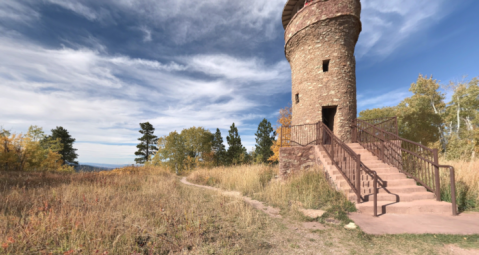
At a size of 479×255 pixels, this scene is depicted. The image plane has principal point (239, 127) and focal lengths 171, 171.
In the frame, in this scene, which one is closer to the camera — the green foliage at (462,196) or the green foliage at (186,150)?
the green foliage at (462,196)

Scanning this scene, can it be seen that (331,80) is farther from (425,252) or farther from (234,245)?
(234,245)

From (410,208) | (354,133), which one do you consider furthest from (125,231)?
(354,133)

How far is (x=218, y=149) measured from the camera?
3388 cm

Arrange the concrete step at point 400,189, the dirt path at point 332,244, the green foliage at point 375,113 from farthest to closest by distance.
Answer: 1. the green foliage at point 375,113
2. the concrete step at point 400,189
3. the dirt path at point 332,244

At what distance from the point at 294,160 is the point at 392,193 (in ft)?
11.8

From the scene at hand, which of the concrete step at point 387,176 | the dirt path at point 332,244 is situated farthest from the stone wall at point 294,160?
the dirt path at point 332,244

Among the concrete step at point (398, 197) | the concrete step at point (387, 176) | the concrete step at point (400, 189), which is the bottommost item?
the concrete step at point (398, 197)

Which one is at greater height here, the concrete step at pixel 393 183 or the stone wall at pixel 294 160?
the stone wall at pixel 294 160

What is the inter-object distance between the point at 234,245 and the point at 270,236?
85 centimetres

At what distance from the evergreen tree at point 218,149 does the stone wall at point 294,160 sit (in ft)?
84.9

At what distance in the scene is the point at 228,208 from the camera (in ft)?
16.6

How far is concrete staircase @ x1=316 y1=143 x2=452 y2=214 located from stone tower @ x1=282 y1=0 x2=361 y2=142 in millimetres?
3033

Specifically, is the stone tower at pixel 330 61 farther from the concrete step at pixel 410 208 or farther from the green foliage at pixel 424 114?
the green foliage at pixel 424 114

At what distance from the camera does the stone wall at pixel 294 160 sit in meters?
8.12
